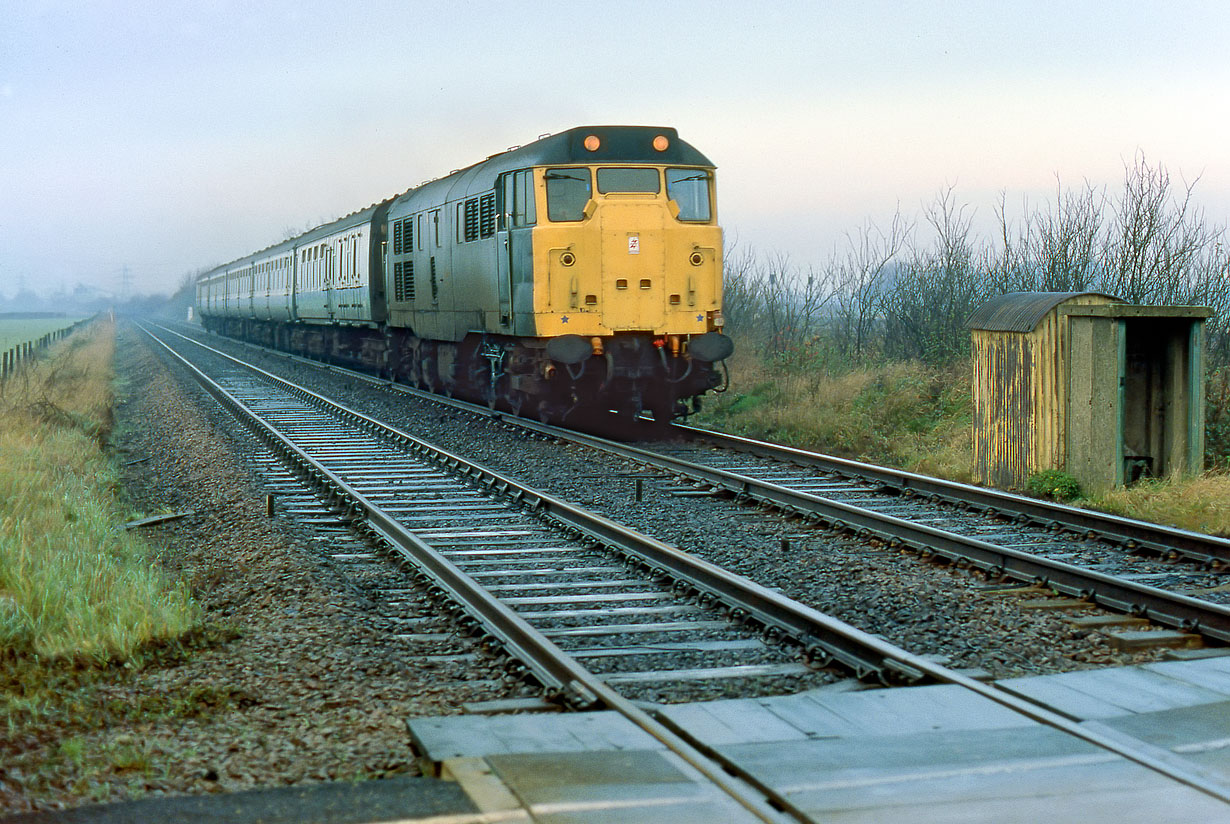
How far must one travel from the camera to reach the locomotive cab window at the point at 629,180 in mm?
13992

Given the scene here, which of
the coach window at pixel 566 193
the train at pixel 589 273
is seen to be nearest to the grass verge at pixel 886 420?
the train at pixel 589 273

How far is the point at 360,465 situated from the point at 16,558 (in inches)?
217

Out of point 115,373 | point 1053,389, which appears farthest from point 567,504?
point 115,373

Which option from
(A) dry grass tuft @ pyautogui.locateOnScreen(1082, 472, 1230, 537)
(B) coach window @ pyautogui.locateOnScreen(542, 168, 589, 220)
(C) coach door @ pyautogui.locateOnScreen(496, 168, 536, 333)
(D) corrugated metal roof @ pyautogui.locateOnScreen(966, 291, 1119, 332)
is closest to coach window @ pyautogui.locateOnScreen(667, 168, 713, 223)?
(B) coach window @ pyautogui.locateOnScreen(542, 168, 589, 220)

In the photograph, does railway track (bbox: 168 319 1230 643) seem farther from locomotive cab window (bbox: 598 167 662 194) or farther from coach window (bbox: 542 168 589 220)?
locomotive cab window (bbox: 598 167 662 194)

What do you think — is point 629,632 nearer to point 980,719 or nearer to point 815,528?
point 980,719

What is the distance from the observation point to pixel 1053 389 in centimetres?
1025

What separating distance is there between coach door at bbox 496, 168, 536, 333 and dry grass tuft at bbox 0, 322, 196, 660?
472 centimetres

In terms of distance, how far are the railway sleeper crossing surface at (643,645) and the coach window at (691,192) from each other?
4.61 meters

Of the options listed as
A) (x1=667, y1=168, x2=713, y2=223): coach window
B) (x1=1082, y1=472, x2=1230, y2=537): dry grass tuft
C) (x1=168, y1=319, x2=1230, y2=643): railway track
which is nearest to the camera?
(x1=168, y1=319, x2=1230, y2=643): railway track

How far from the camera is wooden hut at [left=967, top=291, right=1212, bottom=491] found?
10.1 metres

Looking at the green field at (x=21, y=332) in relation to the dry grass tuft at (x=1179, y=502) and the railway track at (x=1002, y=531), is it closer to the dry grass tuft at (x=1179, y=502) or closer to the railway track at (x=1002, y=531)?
the railway track at (x=1002, y=531)

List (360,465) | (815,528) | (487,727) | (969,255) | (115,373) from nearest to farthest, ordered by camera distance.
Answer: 1. (487,727)
2. (815,528)
3. (360,465)
4. (969,255)
5. (115,373)

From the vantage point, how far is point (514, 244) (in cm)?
1429
